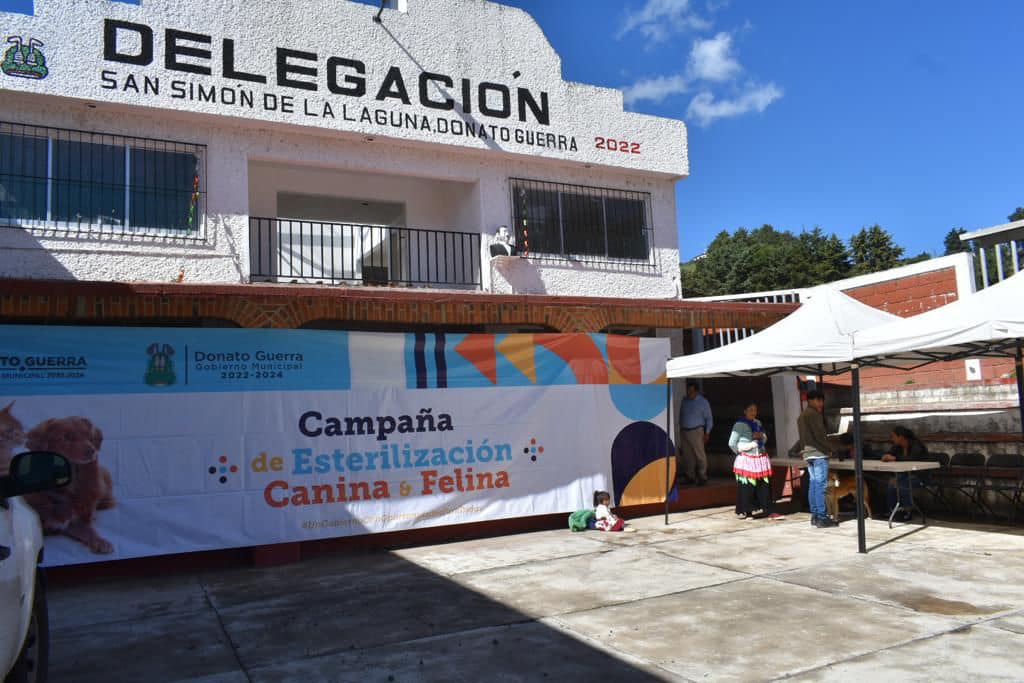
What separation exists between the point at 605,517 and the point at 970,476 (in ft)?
15.1

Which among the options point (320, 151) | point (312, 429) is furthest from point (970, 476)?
point (320, 151)

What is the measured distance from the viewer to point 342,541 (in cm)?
938

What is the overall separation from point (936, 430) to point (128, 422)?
10.4 m

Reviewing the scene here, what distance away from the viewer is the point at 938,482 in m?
10.3

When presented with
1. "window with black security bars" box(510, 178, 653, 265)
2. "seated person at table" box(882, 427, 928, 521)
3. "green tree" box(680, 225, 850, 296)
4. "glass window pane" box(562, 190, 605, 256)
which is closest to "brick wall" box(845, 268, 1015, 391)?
"seated person at table" box(882, 427, 928, 521)

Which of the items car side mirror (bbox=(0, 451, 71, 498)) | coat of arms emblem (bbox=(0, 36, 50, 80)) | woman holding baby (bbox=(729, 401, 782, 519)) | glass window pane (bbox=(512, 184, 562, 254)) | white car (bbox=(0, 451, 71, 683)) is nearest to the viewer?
white car (bbox=(0, 451, 71, 683))

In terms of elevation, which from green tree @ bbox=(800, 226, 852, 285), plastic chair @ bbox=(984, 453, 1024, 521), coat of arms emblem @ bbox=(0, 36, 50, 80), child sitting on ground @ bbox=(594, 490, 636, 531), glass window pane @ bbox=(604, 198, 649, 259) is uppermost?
green tree @ bbox=(800, 226, 852, 285)

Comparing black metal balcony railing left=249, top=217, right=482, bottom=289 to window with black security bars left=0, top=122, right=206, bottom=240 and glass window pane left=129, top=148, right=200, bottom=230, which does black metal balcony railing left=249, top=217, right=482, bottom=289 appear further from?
window with black security bars left=0, top=122, right=206, bottom=240

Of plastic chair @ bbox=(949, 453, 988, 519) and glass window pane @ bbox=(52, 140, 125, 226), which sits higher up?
glass window pane @ bbox=(52, 140, 125, 226)

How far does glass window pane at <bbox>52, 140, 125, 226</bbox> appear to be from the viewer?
1028 cm

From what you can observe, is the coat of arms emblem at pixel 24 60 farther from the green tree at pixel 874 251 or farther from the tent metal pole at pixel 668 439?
the green tree at pixel 874 251

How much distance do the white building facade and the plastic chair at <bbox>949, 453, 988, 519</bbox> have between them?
555cm

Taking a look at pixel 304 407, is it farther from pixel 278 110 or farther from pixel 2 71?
pixel 2 71

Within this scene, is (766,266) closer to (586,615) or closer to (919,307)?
(919,307)
